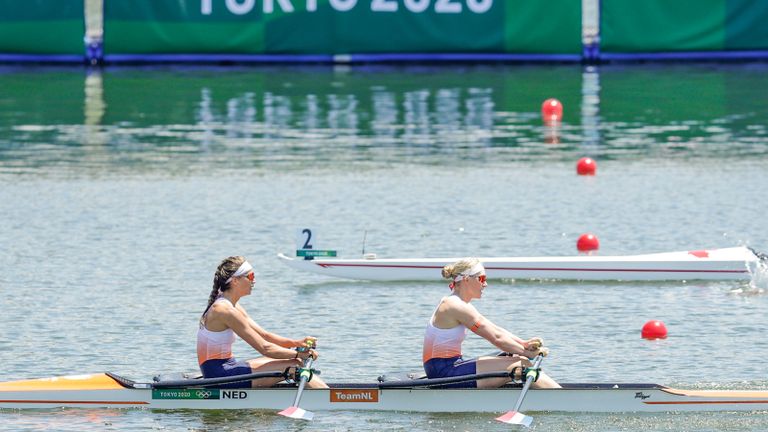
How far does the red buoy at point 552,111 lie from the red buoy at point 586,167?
252 inches

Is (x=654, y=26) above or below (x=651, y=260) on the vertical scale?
above

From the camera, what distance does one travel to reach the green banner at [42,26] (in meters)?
43.0

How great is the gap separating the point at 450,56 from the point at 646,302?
22.9m

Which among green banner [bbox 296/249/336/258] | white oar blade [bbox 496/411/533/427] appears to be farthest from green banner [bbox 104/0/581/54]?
white oar blade [bbox 496/411/533/427]

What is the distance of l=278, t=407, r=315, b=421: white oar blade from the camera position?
51.7 ft

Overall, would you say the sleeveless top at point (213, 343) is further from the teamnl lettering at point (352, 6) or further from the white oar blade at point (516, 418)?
the teamnl lettering at point (352, 6)

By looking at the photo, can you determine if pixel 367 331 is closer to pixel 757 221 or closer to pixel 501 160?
pixel 757 221

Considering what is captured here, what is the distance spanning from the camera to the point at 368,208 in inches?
1067

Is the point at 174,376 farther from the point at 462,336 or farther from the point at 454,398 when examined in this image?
the point at 462,336

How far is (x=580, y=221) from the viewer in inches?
1025

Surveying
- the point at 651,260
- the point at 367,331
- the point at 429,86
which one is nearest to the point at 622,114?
the point at 429,86

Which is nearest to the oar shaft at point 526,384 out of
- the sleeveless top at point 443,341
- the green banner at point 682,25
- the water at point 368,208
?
the water at point 368,208

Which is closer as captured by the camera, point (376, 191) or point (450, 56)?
point (376, 191)

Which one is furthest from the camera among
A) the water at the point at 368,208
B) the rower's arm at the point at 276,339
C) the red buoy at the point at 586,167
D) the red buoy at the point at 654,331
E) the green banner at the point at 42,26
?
the green banner at the point at 42,26
